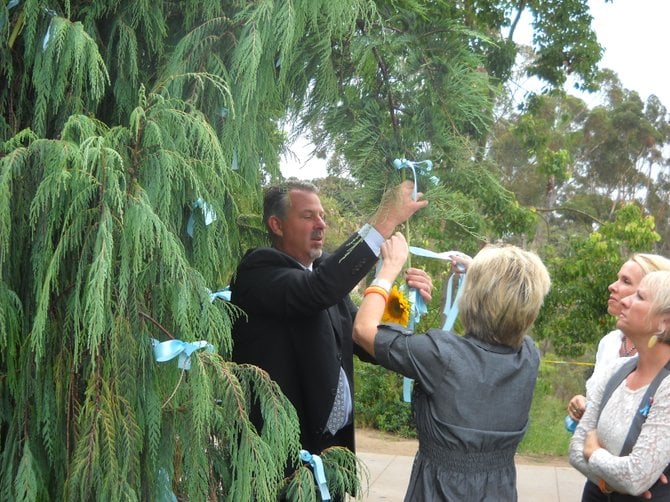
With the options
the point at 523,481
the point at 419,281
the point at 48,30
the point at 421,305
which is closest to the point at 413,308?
the point at 421,305

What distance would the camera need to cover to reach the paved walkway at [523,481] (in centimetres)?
796

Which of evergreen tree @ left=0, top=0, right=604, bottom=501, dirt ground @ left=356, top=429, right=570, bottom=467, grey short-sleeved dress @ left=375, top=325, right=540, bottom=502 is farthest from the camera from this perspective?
dirt ground @ left=356, top=429, right=570, bottom=467

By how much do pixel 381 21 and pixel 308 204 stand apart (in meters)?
0.82

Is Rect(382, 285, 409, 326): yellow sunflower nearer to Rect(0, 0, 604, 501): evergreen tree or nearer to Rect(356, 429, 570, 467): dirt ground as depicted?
Rect(0, 0, 604, 501): evergreen tree

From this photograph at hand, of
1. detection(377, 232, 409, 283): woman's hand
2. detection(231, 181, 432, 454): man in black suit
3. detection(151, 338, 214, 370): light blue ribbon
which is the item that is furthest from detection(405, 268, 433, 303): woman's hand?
detection(151, 338, 214, 370): light blue ribbon

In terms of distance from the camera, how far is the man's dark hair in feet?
10.4

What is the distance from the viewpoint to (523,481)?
872 cm

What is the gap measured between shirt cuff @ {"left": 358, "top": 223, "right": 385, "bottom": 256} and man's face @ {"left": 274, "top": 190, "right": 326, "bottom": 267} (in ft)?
1.72

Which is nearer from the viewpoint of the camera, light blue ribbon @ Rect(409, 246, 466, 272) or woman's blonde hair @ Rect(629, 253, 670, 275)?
light blue ribbon @ Rect(409, 246, 466, 272)

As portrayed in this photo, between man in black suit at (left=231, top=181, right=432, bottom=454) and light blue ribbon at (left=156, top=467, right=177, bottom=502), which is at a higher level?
man in black suit at (left=231, top=181, right=432, bottom=454)

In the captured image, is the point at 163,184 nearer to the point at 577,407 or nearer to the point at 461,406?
the point at 461,406

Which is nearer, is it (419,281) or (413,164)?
(413,164)

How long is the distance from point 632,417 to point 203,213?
163 centimetres

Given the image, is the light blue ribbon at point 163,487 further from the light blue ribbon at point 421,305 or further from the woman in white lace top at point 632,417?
the woman in white lace top at point 632,417
